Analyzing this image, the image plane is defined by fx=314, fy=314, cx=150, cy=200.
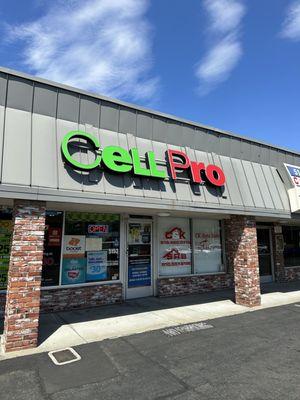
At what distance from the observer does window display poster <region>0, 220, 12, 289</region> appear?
8.55m

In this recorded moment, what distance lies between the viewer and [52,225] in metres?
9.47

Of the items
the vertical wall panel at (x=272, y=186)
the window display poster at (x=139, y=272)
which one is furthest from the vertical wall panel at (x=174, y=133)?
the window display poster at (x=139, y=272)

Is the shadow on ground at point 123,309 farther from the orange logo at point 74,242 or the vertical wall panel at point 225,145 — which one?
the vertical wall panel at point 225,145

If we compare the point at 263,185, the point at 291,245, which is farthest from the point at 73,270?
the point at 291,245

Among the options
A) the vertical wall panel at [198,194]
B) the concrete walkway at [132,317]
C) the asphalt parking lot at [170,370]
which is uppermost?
the vertical wall panel at [198,194]

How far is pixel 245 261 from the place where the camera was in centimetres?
1012

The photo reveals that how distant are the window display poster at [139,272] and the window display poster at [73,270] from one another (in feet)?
5.66

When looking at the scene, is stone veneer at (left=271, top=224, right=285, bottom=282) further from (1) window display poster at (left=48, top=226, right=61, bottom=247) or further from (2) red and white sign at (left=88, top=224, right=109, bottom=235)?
(1) window display poster at (left=48, top=226, right=61, bottom=247)

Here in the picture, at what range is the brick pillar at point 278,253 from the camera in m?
15.4

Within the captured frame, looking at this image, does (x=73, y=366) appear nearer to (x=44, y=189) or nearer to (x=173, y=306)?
(x=44, y=189)

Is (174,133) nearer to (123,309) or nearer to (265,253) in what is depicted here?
(123,309)

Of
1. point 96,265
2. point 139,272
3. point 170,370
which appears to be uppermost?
point 96,265

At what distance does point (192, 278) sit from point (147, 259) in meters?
2.09

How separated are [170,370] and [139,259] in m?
5.98
